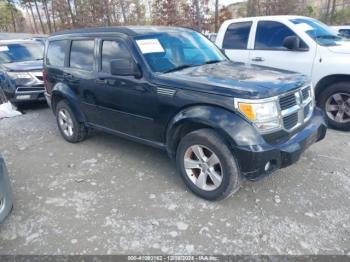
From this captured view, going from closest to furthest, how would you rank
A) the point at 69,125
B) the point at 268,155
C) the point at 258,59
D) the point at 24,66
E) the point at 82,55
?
1. the point at 268,155
2. the point at 82,55
3. the point at 69,125
4. the point at 258,59
5. the point at 24,66

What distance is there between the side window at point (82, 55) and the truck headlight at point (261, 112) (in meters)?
2.36

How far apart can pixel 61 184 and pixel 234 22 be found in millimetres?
4564

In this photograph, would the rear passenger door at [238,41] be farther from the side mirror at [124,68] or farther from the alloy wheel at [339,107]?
the side mirror at [124,68]

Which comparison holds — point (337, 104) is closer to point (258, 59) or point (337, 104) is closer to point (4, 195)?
point (258, 59)

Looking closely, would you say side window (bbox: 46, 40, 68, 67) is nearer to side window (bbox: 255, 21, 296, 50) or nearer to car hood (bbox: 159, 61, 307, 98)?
car hood (bbox: 159, 61, 307, 98)

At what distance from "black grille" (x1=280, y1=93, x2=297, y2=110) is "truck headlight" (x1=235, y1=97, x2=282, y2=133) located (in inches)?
4.8

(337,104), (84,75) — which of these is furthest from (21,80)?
(337,104)

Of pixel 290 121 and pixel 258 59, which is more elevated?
pixel 258 59

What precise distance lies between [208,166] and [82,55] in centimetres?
260

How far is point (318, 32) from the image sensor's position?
5.38 meters

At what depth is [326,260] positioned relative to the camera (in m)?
2.44

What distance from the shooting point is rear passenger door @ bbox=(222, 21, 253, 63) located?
593 centimetres

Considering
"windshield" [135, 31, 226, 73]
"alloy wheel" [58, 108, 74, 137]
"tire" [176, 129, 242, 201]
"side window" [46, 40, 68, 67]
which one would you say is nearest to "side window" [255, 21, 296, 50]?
"windshield" [135, 31, 226, 73]

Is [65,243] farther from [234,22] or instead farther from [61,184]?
[234,22]
